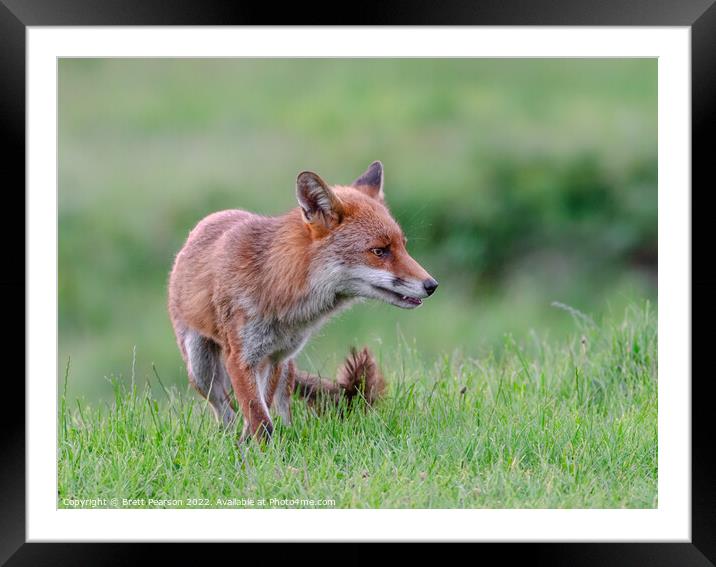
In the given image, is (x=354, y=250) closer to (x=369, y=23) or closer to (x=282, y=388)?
(x=282, y=388)

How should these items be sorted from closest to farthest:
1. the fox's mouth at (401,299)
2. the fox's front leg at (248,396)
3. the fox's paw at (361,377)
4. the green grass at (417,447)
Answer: the green grass at (417,447) → the fox's mouth at (401,299) → the fox's front leg at (248,396) → the fox's paw at (361,377)

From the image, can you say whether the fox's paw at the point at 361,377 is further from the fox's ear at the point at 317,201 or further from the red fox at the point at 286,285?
the fox's ear at the point at 317,201

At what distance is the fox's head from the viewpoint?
5.98 meters

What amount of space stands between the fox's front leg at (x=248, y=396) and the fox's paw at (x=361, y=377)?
2.21 ft

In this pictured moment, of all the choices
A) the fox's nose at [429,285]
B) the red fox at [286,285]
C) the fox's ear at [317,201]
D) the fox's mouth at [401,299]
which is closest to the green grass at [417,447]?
the red fox at [286,285]

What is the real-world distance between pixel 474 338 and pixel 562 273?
183 cm

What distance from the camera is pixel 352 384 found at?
667 centimetres

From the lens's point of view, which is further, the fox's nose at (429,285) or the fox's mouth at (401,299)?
the fox's mouth at (401,299)

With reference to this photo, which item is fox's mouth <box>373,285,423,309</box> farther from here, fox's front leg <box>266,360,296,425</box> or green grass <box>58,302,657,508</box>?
fox's front leg <box>266,360,296,425</box>

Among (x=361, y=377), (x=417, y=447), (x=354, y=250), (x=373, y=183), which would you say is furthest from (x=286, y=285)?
(x=417, y=447)

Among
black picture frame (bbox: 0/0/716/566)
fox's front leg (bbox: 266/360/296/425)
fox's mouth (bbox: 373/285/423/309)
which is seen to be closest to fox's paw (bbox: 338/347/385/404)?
fox's front leg (bbox: 266/360/296/425)

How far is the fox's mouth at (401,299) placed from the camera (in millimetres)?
5969

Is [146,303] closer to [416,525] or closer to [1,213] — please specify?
[1,213]

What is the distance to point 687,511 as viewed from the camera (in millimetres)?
5230
